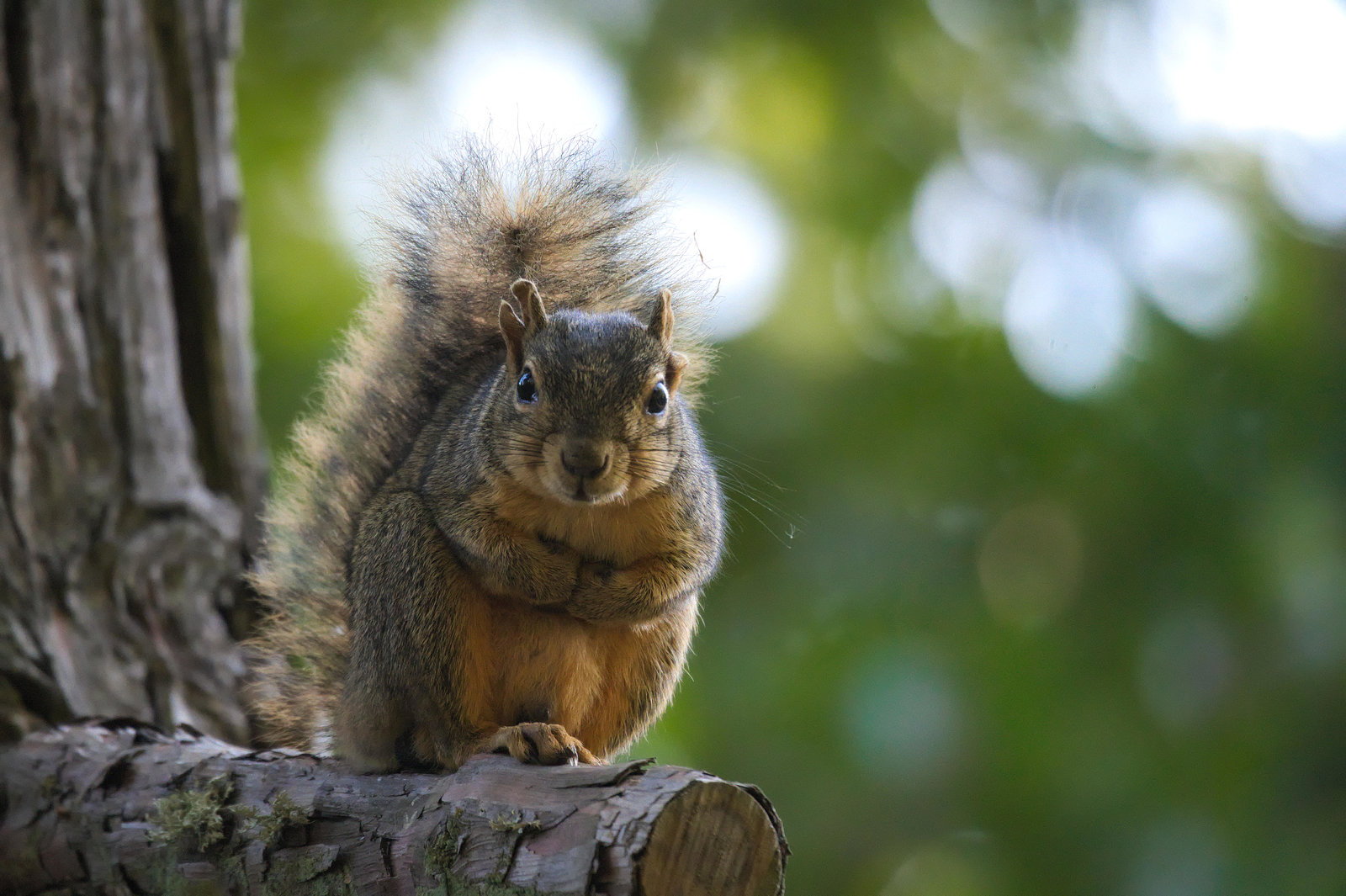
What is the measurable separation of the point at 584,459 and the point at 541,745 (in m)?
0.36

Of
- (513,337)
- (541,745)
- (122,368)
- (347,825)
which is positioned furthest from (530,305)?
(122,368)

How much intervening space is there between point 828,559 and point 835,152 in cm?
125

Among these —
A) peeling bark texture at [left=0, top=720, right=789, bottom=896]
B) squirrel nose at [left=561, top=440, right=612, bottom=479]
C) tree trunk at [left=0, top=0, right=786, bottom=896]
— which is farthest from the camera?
squirrel nose at [left=561, top=440, right=612, bottom=479]

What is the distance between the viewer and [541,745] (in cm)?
136

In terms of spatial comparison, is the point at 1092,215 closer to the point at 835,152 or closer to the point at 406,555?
the point at 835,152

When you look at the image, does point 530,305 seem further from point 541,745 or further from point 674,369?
point 541,745

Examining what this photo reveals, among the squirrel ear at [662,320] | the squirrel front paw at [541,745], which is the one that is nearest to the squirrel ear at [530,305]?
the squirrel ear at [662,320]

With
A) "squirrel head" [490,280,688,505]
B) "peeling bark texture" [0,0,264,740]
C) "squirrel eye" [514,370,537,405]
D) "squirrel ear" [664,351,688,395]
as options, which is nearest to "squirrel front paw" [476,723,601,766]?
"squirrel head" [490,280,688,505]

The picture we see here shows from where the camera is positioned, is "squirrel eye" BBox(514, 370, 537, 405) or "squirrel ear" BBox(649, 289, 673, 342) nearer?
"squirrel eye" BBox(514, 370, 537, 405)

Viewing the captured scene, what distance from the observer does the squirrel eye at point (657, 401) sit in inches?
63.2

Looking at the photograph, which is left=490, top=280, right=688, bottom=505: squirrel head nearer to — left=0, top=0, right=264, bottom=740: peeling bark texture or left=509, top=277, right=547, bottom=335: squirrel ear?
left=509, top=277, right=547, bottom=335: squirrel ear

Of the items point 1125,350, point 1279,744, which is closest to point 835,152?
point 1125,350

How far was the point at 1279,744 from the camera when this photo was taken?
258 centimetres

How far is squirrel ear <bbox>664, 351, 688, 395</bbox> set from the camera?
1717 mm
